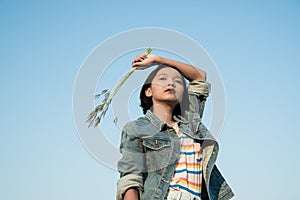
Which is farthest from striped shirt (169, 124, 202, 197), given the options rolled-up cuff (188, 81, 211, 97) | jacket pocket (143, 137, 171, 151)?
rolled-up cuff (188, 81, 211, 97)

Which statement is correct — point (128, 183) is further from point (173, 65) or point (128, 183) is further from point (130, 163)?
point (173, 65)

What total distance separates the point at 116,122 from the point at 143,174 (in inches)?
16.8

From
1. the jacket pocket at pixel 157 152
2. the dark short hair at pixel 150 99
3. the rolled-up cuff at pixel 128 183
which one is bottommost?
the rolled-up cuff at pixel 128 183

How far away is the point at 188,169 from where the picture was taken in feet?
10.9

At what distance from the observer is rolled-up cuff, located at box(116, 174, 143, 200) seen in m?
3.14

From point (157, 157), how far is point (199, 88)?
2.43 feet

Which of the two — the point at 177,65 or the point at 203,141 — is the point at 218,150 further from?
the point at 177,65

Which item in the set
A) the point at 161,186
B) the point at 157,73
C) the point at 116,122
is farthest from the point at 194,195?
the point at 157,73

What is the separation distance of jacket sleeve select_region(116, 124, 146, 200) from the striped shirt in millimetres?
244

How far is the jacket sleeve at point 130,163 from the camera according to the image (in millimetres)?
3162

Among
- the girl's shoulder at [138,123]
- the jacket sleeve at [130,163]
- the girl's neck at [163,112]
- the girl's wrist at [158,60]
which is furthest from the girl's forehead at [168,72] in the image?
the jacket sleeve at [130,163]

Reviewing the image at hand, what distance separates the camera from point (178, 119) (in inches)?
144

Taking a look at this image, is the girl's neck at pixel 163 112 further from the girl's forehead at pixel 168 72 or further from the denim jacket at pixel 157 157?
the girl's forehead at pixel 168 72

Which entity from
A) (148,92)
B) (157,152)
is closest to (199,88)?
(148,92)
